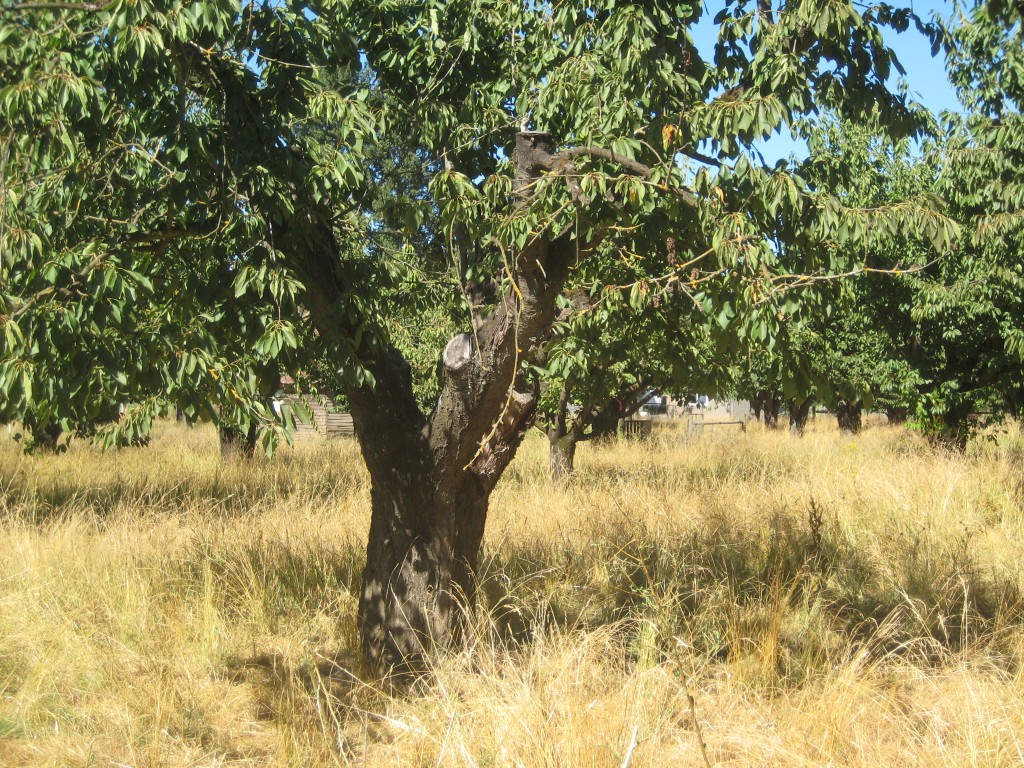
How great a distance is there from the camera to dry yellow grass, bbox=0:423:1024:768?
3830mm

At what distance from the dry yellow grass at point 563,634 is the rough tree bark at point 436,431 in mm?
329

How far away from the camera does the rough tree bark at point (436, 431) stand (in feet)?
13.5

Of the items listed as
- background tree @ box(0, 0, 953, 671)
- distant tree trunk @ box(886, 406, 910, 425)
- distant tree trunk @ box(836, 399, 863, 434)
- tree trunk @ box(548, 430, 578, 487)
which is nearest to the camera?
background tree @ box(0, 0, 953, 671)

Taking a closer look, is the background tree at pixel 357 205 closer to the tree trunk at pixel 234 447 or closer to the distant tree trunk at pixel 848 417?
the tree trunk at pixel 234 447

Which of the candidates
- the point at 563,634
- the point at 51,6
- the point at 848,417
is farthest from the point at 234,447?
the point at 848,417

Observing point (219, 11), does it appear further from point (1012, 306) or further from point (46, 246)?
point (1012, 306)

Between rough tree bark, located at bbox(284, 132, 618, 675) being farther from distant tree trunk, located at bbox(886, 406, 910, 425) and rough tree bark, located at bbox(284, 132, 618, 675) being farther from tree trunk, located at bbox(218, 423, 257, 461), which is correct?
distant tree trunk, located at bbox(886, 406, 910, 425)

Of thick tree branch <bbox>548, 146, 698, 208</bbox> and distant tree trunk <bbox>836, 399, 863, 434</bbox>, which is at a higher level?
thick tree branch <bbox>548, 146, 698, 208</bbox>

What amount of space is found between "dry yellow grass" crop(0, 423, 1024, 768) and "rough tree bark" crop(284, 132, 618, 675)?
329mm

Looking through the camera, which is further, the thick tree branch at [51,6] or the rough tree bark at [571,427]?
the rough tree bark at [571,427]

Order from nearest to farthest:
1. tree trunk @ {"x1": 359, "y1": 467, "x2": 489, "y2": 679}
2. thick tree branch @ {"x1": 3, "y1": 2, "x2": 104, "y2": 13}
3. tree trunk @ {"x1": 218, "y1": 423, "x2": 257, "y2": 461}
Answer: thick tree branch @ {"x1": 3, "y1": 2, "x2": 104, "y2": 13}
tree trunk @ {"x1": 359, "y1": 467, "x2": 489, "y2": 679}
tree trunk @ {"x1": 218, "y1": 423, "x2": 257, "y2": 461}

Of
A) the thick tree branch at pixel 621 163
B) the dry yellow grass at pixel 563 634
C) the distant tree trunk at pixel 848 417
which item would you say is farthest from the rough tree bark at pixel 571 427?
the distant tree trunk at pixel 848 417

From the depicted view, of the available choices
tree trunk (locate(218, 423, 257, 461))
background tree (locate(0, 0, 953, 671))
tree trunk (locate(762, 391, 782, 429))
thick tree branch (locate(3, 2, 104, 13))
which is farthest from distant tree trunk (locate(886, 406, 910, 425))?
thick tree branch (locate(3, 2, 104, 13))

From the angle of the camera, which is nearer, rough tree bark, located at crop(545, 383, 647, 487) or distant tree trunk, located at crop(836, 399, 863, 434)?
rough tree bark, located at crop(545, 383, 647, 487)
